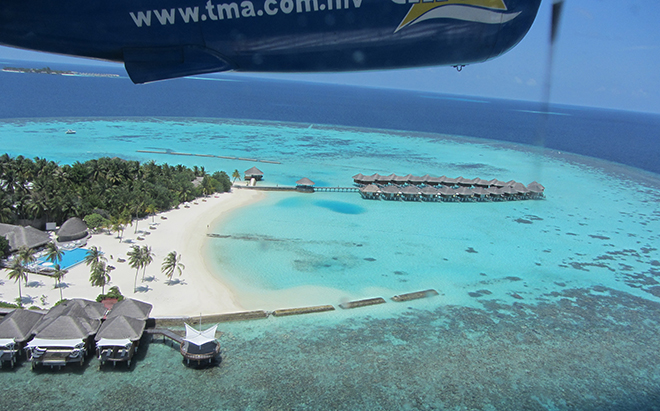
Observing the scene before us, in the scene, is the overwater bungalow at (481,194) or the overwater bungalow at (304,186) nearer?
the overwater bungalow at (304,186)

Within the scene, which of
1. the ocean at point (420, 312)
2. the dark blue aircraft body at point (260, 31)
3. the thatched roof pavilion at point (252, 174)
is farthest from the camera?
the thatched roof pavilion at point (252, 174)

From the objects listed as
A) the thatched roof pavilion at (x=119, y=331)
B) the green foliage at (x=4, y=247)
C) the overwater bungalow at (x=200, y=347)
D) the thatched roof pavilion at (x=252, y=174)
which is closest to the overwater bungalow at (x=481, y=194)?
the thatched roof pavilion at (x=252, y=174)

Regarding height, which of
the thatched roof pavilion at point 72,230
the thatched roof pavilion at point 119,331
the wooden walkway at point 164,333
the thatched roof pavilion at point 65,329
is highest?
the thatched roof pavilion at point 72,230

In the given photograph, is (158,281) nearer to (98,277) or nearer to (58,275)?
(98,277)

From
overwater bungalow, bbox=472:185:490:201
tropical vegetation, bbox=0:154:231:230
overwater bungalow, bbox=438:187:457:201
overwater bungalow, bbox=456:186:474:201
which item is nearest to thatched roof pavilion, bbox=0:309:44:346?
tropical vegetation, bbox=0:154:231:230

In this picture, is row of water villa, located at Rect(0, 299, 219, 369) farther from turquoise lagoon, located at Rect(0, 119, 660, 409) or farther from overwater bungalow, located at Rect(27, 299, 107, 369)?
turquoise lagoon, located at Rect(0, 119, 660, 409)

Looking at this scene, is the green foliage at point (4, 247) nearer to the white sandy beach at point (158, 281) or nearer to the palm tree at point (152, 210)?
the white sandy beach at point (158, 281)

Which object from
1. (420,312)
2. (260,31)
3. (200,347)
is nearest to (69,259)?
(200,347)

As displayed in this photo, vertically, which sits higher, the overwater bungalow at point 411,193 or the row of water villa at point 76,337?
the row of water villa at point 76,337

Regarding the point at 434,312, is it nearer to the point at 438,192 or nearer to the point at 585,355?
the point at 585,355
